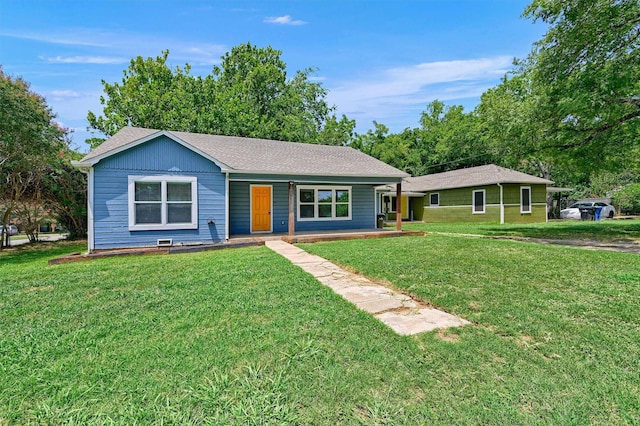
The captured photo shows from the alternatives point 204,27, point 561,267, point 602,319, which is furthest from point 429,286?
point 204,27

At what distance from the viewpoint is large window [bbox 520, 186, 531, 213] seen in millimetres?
18828

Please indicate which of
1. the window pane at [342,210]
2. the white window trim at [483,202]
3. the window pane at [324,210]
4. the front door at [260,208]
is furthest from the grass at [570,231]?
the front door at [260,208]

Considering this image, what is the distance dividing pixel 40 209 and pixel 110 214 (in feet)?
27.4

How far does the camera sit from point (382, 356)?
274cm

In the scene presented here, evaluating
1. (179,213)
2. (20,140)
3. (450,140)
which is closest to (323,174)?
(179,213)

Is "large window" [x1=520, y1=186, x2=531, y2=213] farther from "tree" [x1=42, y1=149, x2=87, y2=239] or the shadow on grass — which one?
"tree" [x1=42, y1=149, x2=87, y2=239]

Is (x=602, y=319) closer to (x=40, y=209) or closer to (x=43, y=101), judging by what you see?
(x=43, y=101)

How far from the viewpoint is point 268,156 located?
1252 cm

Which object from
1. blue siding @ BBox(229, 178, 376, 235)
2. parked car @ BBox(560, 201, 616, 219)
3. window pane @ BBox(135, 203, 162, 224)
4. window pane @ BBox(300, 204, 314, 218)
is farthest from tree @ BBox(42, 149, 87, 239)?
parked car @ BBox(560, 201, 616, 219)

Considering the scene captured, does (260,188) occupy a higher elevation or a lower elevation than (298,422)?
higher

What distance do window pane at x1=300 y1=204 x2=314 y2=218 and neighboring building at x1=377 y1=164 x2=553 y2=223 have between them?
6913mm

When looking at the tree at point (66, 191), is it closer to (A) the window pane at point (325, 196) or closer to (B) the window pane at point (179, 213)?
(B) the window pane at point (179, 213)

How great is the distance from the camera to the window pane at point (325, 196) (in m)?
13.1

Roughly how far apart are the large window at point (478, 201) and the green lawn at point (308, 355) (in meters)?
15.0
